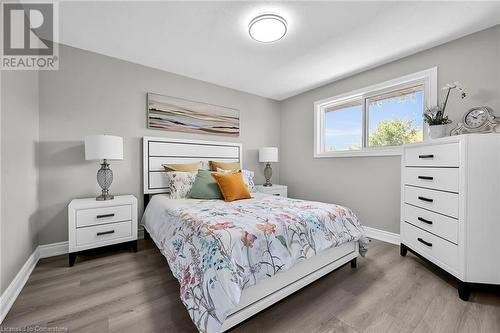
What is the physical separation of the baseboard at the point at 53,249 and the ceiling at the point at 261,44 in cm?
223

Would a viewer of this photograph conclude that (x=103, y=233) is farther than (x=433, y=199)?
Yes

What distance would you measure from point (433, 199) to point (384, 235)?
1.10 m

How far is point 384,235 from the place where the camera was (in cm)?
278

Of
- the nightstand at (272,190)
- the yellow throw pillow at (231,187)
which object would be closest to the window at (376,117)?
the nightstand at (272,190)

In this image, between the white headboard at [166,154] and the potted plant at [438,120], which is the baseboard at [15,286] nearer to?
the white headboard at [166,154]

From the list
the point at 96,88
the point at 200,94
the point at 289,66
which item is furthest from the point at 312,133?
the point at 96,88

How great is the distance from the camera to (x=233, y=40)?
2.27m

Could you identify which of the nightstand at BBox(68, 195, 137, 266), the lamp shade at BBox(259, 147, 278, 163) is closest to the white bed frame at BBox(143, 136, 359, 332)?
the lamp shade at BBox(259, 147, 278, 163)

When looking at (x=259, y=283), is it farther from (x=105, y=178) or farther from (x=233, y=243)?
(x=105, y=178)

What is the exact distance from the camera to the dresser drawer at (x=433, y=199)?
169cm

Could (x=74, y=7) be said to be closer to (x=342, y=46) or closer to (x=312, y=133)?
(x=342, y=46)

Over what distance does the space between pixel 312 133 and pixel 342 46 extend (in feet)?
5.16

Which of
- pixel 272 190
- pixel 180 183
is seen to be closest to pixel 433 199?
pixel 272 190

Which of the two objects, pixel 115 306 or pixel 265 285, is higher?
pixel 265 285
